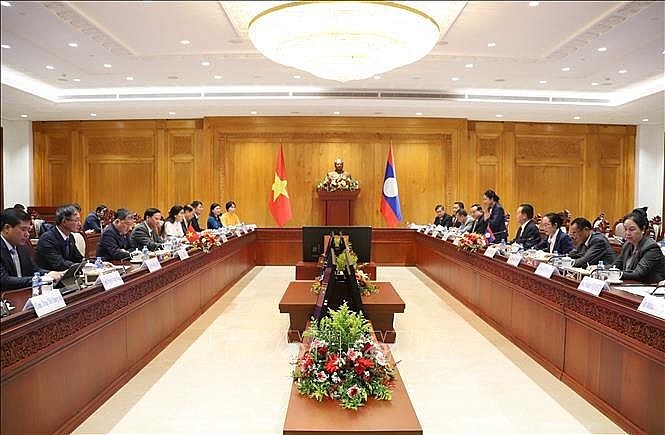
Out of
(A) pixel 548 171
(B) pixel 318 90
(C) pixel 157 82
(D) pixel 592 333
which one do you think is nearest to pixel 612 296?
(D) pixel 592 333

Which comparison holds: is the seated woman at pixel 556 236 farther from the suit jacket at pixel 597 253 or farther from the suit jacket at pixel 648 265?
the suit jacket at pixel 648 265

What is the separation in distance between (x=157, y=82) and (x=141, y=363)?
20.5 ft

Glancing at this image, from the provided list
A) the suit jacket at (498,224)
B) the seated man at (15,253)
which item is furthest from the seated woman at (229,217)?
the seated man at (15,253)

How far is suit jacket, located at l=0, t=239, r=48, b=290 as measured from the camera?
137 inches

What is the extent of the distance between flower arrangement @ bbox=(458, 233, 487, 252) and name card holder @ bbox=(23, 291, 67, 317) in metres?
4.56

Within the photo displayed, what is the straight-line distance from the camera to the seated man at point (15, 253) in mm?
3363

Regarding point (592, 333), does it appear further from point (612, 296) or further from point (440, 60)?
point (440, 60)

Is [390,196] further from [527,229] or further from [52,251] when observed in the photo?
[52,251]

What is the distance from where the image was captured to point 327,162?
40.2 ft

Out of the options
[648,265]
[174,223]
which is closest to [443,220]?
[174,223]

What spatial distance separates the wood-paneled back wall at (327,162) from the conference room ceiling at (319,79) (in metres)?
0.56

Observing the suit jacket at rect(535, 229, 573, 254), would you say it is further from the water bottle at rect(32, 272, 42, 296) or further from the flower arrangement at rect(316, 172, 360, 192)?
the flower arrangement at rect(316, 172, 360, 192)

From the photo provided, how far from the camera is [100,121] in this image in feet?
40.9

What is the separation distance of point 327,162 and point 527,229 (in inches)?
252
